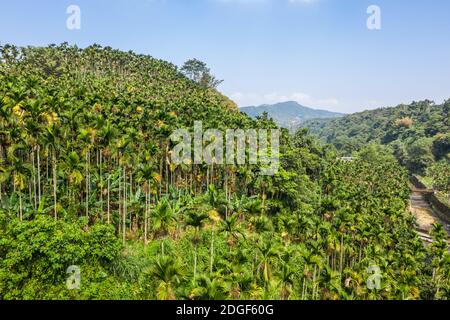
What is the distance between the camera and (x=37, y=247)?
31.9m

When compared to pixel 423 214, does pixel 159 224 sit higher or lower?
higher

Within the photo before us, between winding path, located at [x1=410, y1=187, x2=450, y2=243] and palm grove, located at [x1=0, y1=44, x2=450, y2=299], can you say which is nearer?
palm grove, located at [x1=0, y1=44, x2=450, y2=299]

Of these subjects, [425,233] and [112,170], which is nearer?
[112,170]

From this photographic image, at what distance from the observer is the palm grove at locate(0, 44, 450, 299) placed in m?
33.2

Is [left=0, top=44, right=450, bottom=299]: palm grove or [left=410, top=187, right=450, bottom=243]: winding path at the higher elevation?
[left=0, top=44, right=450, bottom=299]: palm grove

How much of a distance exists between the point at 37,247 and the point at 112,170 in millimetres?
29552

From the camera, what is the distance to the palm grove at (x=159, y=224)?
3319 cm

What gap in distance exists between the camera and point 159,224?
4122cm

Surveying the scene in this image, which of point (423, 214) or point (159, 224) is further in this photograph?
point (423, 214)

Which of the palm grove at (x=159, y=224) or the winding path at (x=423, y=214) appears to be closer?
the palm grove at (x=159, y=224)

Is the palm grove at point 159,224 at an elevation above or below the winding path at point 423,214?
above
